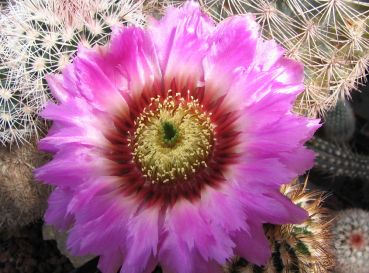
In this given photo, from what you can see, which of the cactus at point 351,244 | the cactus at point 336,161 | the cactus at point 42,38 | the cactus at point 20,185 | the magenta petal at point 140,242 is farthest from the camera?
the cactus at point 336,161

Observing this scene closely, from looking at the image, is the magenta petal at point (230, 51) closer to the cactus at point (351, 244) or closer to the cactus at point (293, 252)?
the cactus at point (293, 252)

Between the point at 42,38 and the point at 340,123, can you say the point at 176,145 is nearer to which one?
the point at 42,38

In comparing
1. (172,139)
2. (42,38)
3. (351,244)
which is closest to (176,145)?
(172,139)

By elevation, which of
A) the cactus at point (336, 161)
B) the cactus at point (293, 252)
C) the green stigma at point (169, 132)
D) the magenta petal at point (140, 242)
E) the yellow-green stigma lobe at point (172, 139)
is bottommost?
the cactus at point (336, 161)

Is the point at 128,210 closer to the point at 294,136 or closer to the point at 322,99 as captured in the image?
the point at 294,136

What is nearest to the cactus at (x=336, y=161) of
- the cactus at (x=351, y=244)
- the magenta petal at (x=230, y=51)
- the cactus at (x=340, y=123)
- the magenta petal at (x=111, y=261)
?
the cactus at (x=340, y=123)

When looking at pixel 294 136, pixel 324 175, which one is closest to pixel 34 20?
pixel 294 136
